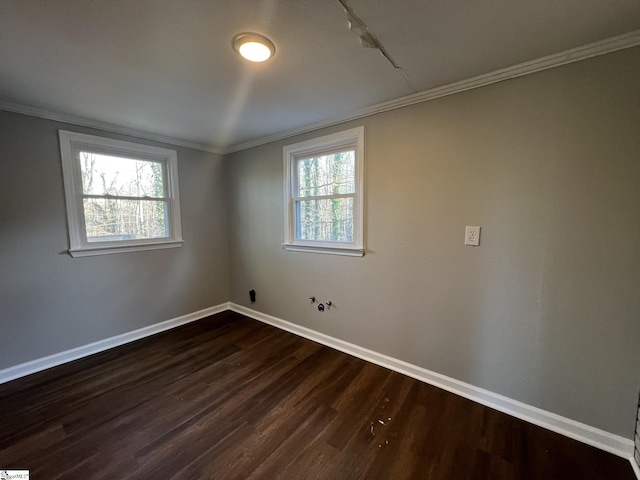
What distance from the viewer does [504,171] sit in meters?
1.72

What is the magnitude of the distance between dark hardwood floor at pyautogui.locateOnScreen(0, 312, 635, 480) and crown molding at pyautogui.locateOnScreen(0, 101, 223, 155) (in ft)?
7.35

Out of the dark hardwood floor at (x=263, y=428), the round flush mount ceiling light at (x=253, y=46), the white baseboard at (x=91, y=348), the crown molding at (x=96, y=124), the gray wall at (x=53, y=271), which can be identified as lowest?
the dark hardwood floor at (x=263, y=428)

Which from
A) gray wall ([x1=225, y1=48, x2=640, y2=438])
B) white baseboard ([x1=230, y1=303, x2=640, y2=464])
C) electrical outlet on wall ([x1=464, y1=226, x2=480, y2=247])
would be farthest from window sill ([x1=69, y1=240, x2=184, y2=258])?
electrical outlet on wall ([x1=464, y1=226, x2=480, y2=247])

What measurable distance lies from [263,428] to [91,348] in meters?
2.13

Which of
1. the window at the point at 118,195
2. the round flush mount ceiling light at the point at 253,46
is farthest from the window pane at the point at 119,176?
the round flush mount ceiling light at the point at 253,46

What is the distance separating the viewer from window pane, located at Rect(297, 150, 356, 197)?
8.30ft

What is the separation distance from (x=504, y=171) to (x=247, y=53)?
175 cm

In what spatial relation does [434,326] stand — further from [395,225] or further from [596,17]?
[596,17]

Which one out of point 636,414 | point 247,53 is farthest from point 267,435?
point 247,53

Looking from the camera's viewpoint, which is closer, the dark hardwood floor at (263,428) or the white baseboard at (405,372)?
the dark hardwood floor at (263,428)

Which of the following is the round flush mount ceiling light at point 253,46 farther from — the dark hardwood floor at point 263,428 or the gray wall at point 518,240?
the dark hardwood floor at point 263,428

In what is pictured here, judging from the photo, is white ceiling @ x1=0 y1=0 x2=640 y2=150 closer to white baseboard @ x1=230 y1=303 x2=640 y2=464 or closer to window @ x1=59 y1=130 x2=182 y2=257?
window @ x1=59 y1=130 x2=182 y2=257

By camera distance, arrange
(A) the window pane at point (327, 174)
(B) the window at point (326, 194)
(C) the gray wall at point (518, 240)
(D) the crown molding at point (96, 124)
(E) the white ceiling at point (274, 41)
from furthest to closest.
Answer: (A) the window pane at point (327, 174)
(B) the window at point (326, 194)
(D) the crown molding at point (96, 124)
(C) the gray wall at point (518, 240)
(E) the white ceiling at point (274, 41)

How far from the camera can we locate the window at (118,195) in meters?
2.45
